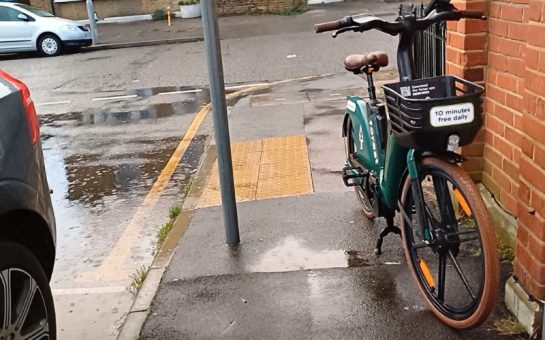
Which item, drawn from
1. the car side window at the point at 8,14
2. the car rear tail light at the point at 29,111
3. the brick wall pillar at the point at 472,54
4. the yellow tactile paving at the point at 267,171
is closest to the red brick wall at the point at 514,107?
the brick wall pillar at the point at 472,54

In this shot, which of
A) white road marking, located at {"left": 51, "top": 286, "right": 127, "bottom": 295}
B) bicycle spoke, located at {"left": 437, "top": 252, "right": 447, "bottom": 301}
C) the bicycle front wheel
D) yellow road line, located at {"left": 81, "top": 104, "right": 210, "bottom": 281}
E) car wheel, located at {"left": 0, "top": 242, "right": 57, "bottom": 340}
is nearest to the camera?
car wheel, located at {"left": 0, "top": 242, "right": 57, "bottom": 340}

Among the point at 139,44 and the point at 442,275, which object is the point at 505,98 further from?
the point at 139,44

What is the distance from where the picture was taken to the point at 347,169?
4785 millimetres

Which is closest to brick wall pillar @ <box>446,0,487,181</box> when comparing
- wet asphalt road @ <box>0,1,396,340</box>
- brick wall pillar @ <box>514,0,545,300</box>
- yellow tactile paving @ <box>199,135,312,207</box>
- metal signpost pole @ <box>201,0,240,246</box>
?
brick wall pillar @ <box>514,0,545,300</box>

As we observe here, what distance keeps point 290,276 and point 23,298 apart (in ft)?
5.49

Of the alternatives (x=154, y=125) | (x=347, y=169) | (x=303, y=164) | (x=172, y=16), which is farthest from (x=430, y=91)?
(x=172, y=16)

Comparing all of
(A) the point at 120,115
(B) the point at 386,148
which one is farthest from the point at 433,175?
(A) the point at 120,115

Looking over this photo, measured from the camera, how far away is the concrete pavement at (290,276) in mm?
3484

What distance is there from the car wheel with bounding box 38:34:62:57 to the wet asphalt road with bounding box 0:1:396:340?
21.0 inches

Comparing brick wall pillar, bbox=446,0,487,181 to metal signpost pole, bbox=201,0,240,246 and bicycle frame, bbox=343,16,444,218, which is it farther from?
metal signpost pole, bbox=201,0,240,246

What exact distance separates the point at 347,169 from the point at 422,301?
55.0 inches

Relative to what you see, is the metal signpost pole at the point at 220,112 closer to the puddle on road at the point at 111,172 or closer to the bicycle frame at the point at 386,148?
the bicycle frame at the point at 386,148

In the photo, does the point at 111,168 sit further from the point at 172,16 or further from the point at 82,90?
the point at 172,16

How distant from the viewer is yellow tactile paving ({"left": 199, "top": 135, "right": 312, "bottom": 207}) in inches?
225
